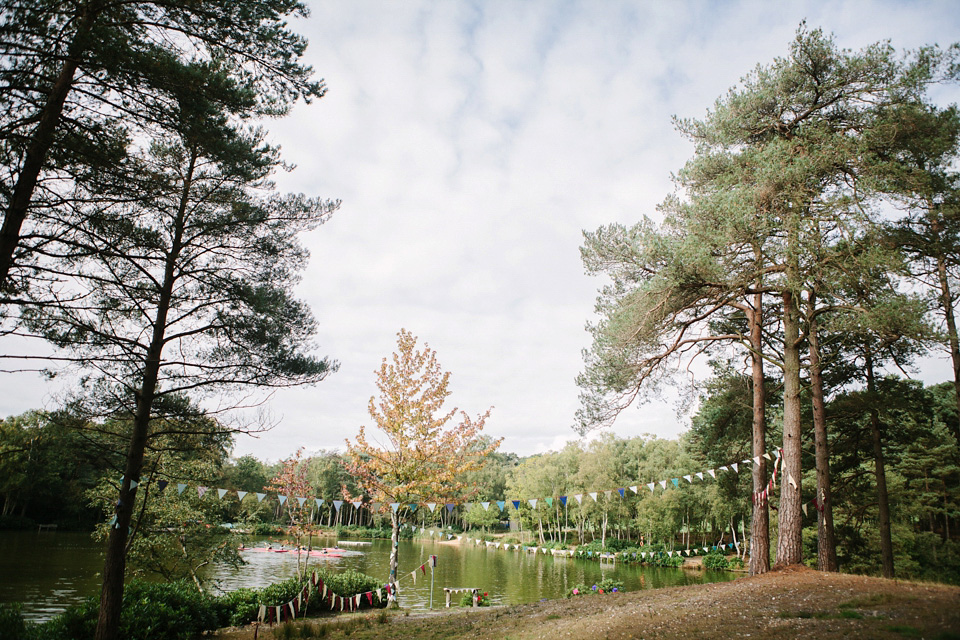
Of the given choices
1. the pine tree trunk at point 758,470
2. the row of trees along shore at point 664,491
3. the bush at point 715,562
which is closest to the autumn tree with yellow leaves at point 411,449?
the row of trees along shore at point 664,491

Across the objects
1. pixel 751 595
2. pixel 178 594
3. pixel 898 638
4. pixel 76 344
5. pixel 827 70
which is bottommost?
pixel 178 594

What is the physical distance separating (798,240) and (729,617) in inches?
260

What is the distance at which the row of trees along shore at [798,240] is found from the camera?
8742 mm

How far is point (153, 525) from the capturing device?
1219cm

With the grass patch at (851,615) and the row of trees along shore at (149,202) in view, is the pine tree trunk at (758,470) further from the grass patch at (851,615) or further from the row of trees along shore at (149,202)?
the row of trees along shore at (149,202)

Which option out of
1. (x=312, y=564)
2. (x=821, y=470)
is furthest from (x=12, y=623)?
(x=312, y=564)

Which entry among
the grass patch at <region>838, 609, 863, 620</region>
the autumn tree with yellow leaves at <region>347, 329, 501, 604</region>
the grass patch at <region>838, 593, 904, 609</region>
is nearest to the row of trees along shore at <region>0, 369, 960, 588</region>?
the autumn tree with yellow leaves at <region>347, 329, 501, 604</region>

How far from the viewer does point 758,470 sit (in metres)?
11.3

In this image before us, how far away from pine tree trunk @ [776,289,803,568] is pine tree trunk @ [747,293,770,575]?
88 cm

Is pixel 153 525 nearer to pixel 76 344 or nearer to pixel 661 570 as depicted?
pixel 76 344

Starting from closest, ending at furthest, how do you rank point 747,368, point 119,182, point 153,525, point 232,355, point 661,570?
1. point 119,182
2. point 232,355
3. point 153,525
4. point 747,368
5. point 661,570

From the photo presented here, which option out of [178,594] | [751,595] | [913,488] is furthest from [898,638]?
[913,488]

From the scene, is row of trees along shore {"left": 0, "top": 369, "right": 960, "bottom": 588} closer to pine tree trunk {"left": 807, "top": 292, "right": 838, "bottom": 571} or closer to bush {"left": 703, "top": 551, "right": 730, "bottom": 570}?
pine tree trunk {"left": 807, "top": 292, "right": 838, "bottom": 571}

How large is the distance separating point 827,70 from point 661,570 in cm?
2804
